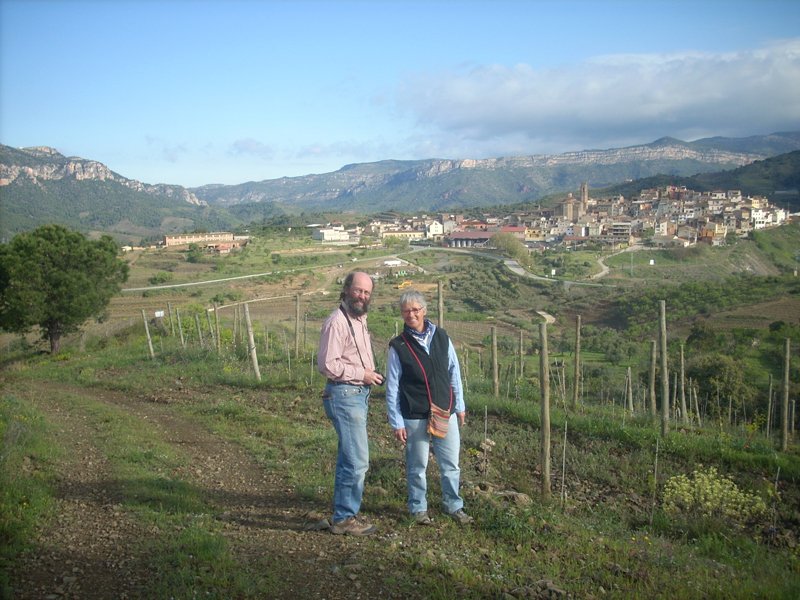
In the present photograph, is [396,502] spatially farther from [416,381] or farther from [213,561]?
[213,561]

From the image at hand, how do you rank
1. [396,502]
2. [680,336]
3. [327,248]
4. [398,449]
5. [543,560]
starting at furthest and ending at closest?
[327,248]
[680,336]
[398,449]
[396,502]
[543,560]

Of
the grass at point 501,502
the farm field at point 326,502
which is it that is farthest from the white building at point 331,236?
the grass at point 501,502

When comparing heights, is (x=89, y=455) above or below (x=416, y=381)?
below

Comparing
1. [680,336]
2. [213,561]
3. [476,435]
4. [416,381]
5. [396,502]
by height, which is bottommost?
[680,336]

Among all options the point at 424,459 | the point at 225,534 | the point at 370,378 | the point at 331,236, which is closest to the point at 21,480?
the point at 225,534

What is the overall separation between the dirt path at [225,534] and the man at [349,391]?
23cm

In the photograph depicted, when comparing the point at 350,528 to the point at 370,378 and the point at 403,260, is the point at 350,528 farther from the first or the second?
the point at 403,260

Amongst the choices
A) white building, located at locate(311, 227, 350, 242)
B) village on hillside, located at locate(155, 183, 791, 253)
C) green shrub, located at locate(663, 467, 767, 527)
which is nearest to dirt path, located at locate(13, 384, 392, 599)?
green shrub, located at locate(663, 467, 767, 527)

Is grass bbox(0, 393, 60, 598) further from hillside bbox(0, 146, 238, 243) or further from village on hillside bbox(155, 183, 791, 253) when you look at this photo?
hillside bbox(0, 146, 238, 243)

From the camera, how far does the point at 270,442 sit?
6.98m

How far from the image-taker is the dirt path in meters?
3.42

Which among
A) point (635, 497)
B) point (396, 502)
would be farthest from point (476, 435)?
point (396, 502)

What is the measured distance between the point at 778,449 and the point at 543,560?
4.98 metres

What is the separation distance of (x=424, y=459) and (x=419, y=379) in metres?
0.60
